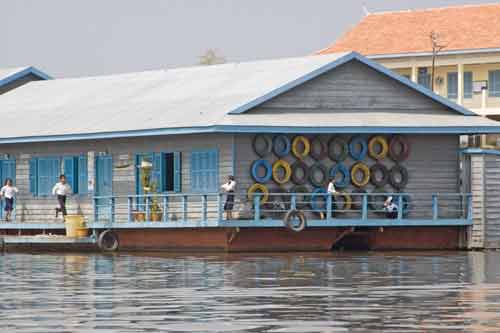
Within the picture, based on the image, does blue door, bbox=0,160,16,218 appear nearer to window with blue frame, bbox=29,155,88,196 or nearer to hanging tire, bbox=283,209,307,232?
window with blue frame, bbox=29,155,88,196

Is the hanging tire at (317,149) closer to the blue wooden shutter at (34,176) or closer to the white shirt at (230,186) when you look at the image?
the white shirt at (230,186)

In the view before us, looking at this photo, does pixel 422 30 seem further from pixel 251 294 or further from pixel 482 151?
pixel 251 294

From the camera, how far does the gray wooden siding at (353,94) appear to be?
1644 inches

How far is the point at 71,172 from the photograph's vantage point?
4550 centimetres

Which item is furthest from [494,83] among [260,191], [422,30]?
[260,191]

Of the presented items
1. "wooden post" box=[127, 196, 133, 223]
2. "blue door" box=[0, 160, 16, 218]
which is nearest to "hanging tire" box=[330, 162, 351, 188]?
"wooden post" box=[127, 196, 133, 223]

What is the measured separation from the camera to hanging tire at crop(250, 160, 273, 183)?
4044 cm

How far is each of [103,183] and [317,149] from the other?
6413mm

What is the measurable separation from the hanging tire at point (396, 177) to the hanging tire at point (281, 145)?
10.1ft

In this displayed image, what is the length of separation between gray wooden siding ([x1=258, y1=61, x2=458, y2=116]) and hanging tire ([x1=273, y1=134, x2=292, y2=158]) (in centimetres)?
87

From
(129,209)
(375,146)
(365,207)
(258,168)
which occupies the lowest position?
(129,209)

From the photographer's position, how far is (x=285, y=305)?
21750 millimetres

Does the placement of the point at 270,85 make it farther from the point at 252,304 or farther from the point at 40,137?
the point at 252,304

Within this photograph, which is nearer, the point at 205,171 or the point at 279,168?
the point at 279,168
